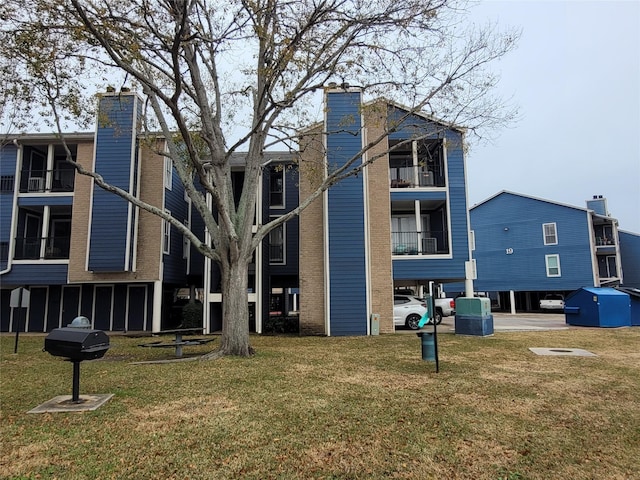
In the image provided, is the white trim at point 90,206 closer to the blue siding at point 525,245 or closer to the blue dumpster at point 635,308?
the blue dumpster at point 635,308

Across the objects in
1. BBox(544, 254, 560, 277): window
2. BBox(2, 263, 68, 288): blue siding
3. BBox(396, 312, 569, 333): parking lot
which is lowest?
BBox(396, 312, 569, 333): parking lot

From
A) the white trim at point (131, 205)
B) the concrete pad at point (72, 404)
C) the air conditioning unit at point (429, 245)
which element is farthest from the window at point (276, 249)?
the concrete pad at point (72, 404)

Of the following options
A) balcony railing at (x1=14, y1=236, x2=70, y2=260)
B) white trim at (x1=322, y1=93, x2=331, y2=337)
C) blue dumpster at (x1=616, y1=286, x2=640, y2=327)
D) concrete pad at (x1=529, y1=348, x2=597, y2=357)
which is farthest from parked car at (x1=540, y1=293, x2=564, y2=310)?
balcony railing at (x1=14, y1=236, x2=70, y2=260)

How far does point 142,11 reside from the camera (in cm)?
920

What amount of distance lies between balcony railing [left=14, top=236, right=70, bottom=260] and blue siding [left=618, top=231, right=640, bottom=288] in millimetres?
37982

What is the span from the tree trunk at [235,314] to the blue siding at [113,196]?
8.30 m

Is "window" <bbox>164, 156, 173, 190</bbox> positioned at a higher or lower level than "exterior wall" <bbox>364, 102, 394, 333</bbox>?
higher

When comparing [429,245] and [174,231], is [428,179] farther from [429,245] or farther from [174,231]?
[174,231]

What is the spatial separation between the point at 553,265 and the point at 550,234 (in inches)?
88.2

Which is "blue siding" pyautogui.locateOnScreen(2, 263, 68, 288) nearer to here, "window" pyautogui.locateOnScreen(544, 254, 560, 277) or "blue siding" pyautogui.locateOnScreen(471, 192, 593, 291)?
"blue siding" pyautogui.locateOnScreen(471, 192, 593, 291)

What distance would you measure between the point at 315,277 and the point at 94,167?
10.1 metres

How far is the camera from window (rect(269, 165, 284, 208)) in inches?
786

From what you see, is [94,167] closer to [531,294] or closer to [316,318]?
[316,318]

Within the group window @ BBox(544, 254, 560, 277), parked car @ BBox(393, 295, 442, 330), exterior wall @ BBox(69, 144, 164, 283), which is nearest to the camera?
exterior wall @ BBox(69, 144, 164, 283)
